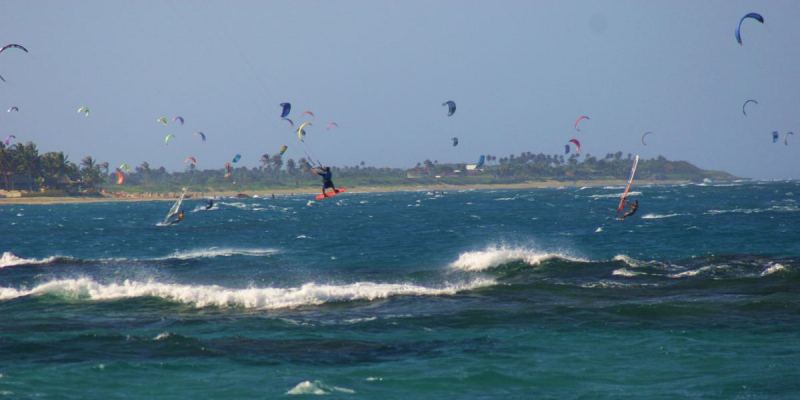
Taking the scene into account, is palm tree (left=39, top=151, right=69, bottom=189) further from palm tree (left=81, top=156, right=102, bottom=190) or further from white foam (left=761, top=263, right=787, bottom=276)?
white foam (left=761, top=263, right=787, bottom=276)

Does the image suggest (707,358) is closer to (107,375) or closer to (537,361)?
(537,361)

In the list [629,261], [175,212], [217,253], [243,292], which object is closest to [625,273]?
[629,261]

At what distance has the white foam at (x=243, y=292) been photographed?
26922 mm

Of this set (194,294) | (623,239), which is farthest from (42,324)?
(623,239)

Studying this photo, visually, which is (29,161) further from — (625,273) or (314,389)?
(314,389)

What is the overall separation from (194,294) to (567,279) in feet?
39.0

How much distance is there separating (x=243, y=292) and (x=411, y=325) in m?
7.11

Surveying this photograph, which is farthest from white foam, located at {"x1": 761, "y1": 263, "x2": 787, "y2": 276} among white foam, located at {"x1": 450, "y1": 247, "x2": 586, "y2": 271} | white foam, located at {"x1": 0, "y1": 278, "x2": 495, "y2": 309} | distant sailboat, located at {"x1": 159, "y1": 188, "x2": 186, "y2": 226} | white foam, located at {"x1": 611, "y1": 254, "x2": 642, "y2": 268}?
distant sailboat, located at {"x1": 159, "y1": 188, "x2": 186, "y2": 226}

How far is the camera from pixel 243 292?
27.6 m

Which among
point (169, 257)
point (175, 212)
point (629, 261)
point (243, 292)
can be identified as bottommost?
point (169, 257)

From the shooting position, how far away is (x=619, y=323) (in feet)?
73.0

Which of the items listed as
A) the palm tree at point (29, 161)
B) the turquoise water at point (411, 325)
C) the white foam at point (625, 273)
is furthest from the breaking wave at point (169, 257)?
the palm tree at point (29, 161)

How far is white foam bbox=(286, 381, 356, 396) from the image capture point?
641 inches

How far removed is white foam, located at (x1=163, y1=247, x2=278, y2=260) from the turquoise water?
3.03 ft
